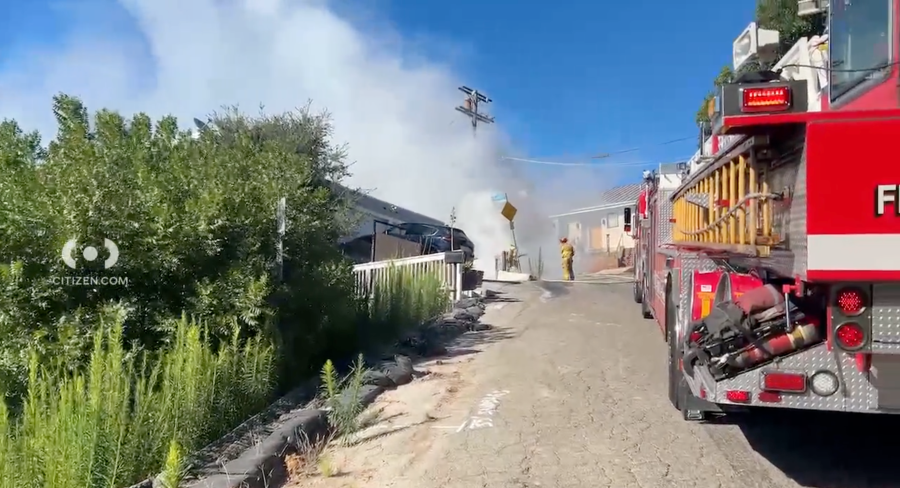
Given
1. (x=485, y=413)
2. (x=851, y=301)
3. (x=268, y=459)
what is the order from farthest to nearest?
(x=485, y=413)
(x=268, y=459)
(x=851, y=301)

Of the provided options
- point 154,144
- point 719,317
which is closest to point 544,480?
point 719,317

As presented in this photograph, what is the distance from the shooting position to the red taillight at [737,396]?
510 centimetres

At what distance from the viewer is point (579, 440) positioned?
6672 millimetres

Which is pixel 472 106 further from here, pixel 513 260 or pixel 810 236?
pixel 810 236

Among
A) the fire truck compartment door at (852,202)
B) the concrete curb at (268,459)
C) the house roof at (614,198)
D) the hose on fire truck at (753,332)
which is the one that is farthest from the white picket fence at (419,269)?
the house roof at (614,198)

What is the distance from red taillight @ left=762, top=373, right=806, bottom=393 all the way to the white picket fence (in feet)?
28.1

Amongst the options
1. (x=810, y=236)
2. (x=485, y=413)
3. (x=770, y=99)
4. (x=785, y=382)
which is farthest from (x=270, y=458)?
(x=770, y=99)

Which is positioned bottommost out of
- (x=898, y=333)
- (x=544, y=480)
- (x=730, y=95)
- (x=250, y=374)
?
(x=544, y=480)

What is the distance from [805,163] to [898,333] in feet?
3.59

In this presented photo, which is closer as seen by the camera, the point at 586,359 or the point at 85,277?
the point at 85,277

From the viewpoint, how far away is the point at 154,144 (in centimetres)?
789

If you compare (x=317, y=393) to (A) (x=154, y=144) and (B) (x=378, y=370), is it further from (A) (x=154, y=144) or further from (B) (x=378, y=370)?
(A) (x=154, y=144)

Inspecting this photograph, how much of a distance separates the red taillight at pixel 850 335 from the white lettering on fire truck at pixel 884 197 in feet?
2.26

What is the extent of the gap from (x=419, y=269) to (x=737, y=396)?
1093 cm
